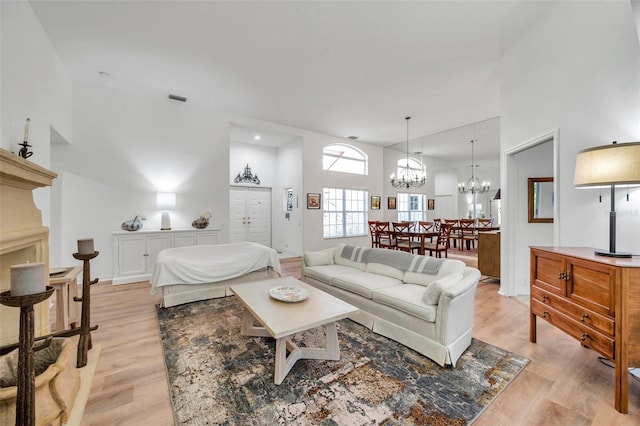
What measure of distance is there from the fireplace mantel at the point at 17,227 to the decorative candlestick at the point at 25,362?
24.0 inches

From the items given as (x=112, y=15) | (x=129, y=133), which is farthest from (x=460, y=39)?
(x=129, y=133)

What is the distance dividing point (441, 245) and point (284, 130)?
4.48 m

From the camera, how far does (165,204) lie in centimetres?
489

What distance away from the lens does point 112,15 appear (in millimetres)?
2830

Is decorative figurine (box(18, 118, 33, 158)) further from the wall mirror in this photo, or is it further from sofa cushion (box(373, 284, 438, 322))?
the wall mirror

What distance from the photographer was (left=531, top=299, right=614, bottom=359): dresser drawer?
1675 millimetres

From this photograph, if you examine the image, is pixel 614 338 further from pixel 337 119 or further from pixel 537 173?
pixel 337 119

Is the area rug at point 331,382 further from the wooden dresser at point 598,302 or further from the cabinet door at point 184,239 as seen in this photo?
the cabinet door at point 184,239

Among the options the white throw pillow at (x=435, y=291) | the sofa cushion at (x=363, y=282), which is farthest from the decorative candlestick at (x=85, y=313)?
the white throw pillow at (x=435, y=291)

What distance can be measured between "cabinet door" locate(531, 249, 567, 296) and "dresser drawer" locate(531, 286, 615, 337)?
6 cm

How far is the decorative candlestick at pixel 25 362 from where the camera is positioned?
856 mm

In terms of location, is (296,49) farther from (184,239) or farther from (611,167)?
(184,239)

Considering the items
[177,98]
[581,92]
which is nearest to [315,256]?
[581,92]

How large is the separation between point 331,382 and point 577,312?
1.85 m
